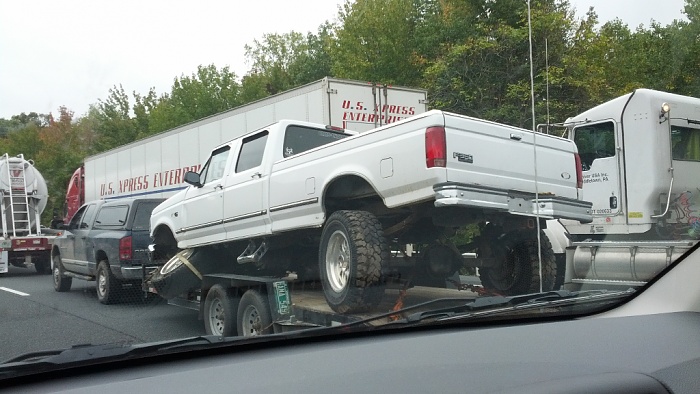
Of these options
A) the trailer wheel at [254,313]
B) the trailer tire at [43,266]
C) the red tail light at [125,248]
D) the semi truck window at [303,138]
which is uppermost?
the semi truck window at [303,138]

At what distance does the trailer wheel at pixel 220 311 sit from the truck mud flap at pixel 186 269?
5.0 inches

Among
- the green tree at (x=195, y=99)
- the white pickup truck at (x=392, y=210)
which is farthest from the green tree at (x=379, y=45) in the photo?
the green tree at (x=195, y=99)

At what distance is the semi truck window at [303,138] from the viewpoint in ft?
14.6

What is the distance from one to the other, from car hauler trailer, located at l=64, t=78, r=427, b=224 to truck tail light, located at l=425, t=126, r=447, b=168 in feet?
0.71

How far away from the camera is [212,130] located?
4.06 m

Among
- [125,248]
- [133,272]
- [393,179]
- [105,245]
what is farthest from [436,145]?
[105,245]

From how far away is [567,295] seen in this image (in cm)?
365

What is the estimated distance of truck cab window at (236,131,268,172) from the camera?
449 centimetres

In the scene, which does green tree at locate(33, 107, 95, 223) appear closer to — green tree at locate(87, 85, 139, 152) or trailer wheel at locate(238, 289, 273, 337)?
green tree at locate(87, 85, 139, 152)

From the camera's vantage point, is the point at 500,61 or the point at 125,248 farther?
the point at 125,248

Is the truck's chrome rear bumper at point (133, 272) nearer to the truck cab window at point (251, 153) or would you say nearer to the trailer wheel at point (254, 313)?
the trailer wheel at point (254, 313)

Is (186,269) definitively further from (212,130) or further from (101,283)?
(212,130)

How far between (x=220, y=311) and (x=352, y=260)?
812 mm

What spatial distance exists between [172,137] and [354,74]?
4.09 ft
